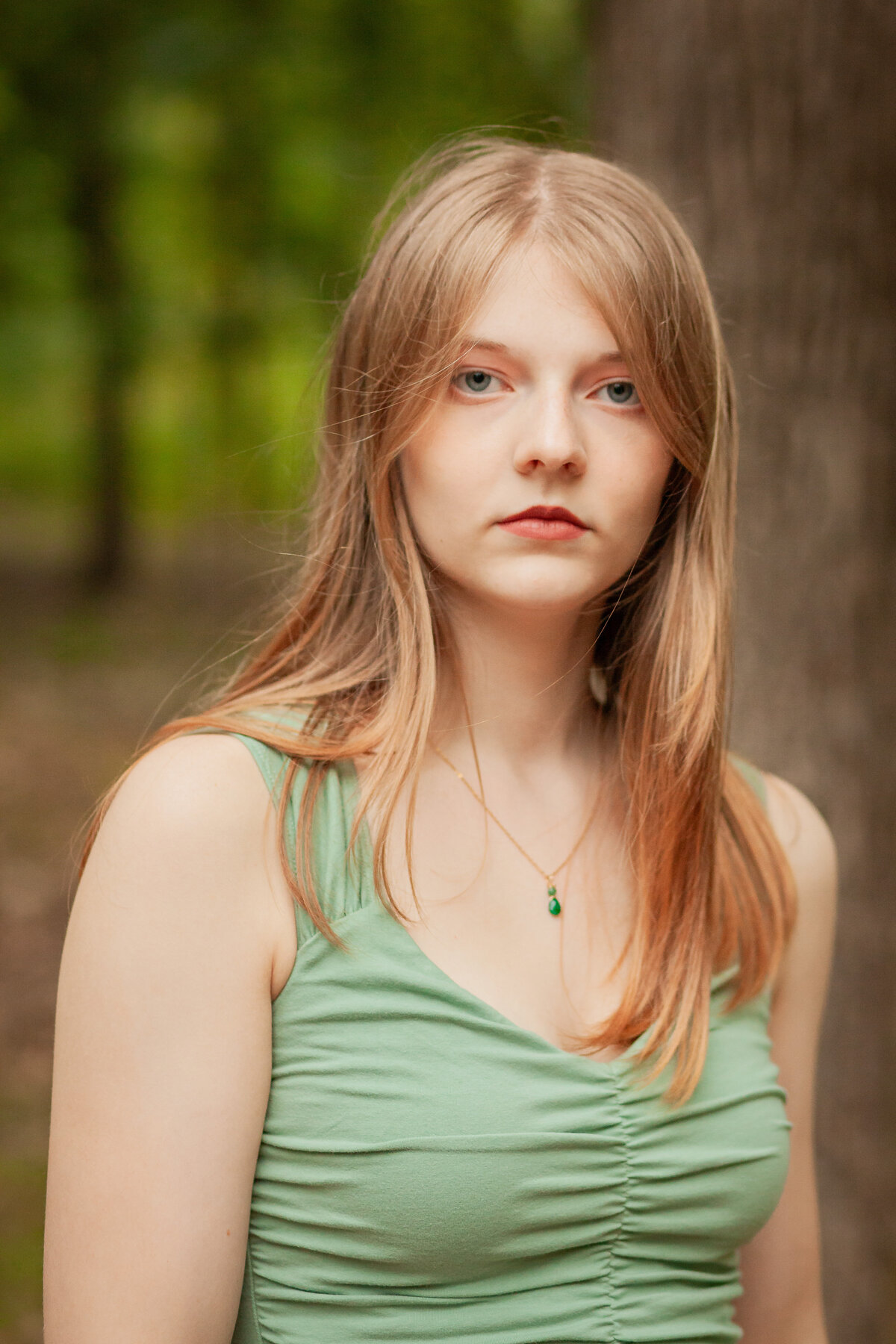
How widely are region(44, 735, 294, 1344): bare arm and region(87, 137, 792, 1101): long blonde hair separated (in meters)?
0.13

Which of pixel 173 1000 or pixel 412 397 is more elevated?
pixel 412 397

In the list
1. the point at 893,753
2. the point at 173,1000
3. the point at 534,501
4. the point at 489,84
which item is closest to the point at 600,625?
the point at 534,501

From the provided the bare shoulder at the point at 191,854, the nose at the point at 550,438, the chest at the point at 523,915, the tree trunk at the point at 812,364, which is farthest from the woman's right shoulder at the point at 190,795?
the tree trunk at the point at 812,364

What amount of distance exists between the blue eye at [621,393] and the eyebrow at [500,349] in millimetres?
34

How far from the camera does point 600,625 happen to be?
1.96 m

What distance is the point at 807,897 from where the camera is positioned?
196cm

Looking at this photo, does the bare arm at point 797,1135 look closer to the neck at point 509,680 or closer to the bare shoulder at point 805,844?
the bare shoulder at point 805,844

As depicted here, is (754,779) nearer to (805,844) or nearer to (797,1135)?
(805,844)

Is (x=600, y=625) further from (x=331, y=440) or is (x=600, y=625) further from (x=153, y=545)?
(x=153, y=545)

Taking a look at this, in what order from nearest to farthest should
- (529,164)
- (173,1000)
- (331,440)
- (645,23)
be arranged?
(173,1000) → (529,164) → (331,440) → (645,23)

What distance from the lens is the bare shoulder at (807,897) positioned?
6.37 ft

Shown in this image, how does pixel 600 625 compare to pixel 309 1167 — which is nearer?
pixel 309 1167

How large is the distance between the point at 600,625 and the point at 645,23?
4.83ft

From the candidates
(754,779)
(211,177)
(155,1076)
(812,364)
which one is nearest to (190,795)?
(155,1076)
